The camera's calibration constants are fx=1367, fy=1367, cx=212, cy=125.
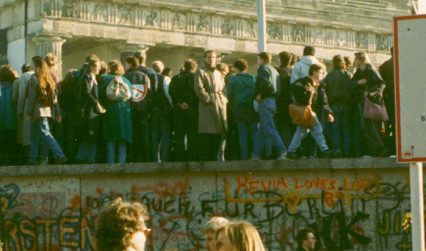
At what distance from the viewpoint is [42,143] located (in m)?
19.7

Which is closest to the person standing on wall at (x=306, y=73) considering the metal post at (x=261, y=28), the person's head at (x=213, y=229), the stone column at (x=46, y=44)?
the metal post at (x=261, y=28)

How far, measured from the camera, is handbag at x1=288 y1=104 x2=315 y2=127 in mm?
19406

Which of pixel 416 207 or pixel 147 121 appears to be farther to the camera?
pixel 147 121

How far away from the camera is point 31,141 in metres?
19.7

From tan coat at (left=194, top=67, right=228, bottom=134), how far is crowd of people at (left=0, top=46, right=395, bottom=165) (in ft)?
0.05

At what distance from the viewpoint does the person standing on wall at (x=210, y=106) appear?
1981 cm

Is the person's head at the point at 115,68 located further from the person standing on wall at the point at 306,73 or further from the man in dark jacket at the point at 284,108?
the person standing on wall at the point at 306,73

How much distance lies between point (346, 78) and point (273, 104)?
1.12 m

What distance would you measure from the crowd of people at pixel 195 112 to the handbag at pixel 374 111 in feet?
0.10

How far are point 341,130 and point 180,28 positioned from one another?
127 feet

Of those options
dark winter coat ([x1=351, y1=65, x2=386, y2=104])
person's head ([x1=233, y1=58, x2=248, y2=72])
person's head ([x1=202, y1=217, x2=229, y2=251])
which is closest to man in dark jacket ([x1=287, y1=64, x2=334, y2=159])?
dark winter coat ([x1=351, y1=65, x2=386, y2=104])

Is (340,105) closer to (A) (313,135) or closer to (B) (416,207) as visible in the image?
(A) (313,135)

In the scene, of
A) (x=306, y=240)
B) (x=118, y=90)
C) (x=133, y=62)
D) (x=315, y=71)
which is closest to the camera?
(x=306, y=240)

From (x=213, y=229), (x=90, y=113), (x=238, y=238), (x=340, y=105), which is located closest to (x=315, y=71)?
(x=340, y=105)
